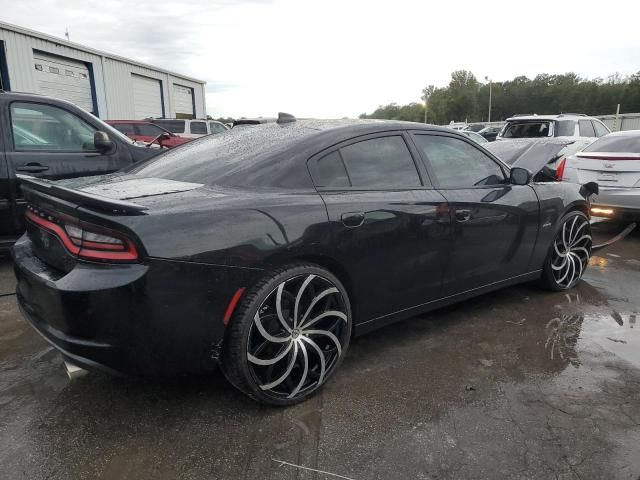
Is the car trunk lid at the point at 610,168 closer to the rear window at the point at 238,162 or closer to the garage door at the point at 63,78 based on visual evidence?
the rear window at the point at 238,162

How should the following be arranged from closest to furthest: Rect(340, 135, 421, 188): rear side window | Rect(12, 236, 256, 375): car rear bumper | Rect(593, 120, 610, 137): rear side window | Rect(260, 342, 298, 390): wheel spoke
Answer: Rect(12, 236, 256, 375): car rear bumper, Rect(260, 342, 298, 390): wheel spoke, Rect(340, 135, 421, 188): rear side window, Rect(593, 120, 610, 137): rear side window

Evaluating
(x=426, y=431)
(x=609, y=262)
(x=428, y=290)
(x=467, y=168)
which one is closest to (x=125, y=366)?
(x=426, y=431)

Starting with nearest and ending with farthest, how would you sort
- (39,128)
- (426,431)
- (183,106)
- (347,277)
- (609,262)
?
(426,431) → (347,277) → (39,128) → (609,262) → (183,106)

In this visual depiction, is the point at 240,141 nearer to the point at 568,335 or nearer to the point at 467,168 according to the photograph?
the point at 467,168

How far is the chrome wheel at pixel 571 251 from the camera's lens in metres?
4.08

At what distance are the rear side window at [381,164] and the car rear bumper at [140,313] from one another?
0.96m

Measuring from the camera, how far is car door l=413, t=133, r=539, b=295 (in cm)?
313

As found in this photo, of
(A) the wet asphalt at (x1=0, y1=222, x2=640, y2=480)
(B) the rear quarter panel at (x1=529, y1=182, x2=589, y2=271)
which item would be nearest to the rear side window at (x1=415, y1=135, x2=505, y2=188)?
(B) the rear quarter panel at (x1=529, y1=182, x2=589, y2=271)

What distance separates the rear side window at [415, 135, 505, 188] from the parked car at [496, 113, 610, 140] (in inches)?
322

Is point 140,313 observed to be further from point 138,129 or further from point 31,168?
point 138,129

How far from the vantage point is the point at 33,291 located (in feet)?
7.48

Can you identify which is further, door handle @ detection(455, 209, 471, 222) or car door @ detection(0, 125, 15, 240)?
car door @ detection(0, 125, 15, 240)

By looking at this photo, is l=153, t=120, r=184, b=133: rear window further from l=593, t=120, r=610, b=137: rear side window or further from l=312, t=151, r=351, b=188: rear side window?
l=312, t=151, r=351, b=188: rear side window

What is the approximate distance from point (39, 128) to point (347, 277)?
3.77m
